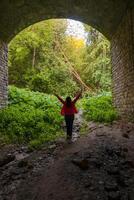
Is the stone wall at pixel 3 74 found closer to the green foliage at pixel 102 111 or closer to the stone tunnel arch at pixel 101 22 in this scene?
the stone tunnel arch at pixel 101 22

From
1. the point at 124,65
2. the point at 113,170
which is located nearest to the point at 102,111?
the point at 124,65

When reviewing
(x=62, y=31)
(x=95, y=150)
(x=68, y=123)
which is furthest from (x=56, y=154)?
→ (x=62, y=31)

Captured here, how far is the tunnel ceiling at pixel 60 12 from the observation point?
10391mm

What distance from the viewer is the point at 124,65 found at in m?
10.5

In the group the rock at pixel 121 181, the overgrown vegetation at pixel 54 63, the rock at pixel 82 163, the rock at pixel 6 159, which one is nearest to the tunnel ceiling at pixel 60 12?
the overgrown vegetation at pixel 54 63

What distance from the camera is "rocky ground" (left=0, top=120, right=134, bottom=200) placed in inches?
195

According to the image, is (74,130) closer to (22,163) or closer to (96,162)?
(22,163)

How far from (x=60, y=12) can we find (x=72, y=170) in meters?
7.77

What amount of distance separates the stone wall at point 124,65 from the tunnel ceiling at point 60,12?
0.39 meters

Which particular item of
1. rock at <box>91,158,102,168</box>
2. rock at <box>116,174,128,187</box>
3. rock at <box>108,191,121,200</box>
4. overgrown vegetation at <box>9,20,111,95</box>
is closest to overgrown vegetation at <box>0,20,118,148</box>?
overgrown vegetation at <box>9,20,111,95</box>

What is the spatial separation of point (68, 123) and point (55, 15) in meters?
5.25

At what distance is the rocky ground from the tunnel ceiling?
13.9 ft

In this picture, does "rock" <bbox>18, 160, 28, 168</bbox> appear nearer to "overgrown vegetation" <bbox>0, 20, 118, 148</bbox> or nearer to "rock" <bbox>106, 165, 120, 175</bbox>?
"rock" <bbox>106, 165, 120, 175</bbox>

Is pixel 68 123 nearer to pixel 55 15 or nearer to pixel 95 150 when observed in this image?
pixel 95 150
